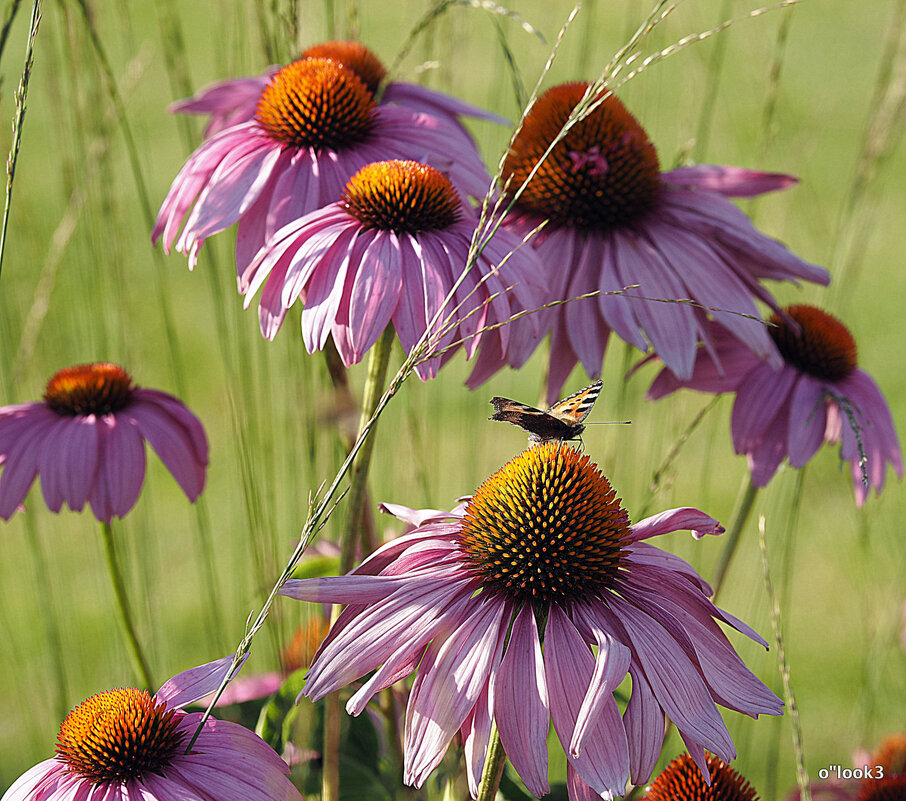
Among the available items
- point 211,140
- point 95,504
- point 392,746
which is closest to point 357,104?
point 211,140

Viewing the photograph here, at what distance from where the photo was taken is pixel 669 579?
20.3 inches

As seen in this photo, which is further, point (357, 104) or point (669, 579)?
point (357, 104)

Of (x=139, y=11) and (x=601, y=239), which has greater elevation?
(x=139, y=11)

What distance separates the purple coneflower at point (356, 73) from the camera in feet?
2.73

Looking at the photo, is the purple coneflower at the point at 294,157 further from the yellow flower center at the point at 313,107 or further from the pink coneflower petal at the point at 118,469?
the pink coneflower petal at the point at 118,469

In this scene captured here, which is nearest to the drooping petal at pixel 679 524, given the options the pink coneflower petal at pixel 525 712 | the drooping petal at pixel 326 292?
the pink coneflower petal at pixel 525 712

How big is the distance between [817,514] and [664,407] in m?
1.07

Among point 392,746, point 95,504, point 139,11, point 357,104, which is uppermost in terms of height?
point 139,11

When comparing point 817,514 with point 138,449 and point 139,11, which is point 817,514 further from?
point 139,11

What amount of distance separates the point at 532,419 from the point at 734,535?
0.23 m

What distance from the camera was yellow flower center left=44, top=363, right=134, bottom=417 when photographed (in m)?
0.75

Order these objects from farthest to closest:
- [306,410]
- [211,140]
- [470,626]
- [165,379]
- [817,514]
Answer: [165,379], [817,514], [211,140], [306,410], [470,626]

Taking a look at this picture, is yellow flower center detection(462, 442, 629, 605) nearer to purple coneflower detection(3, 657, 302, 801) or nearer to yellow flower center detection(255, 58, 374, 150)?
purple coneflower detection(3, 657, 302, 801)

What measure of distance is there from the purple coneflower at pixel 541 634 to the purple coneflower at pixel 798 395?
24 cm
